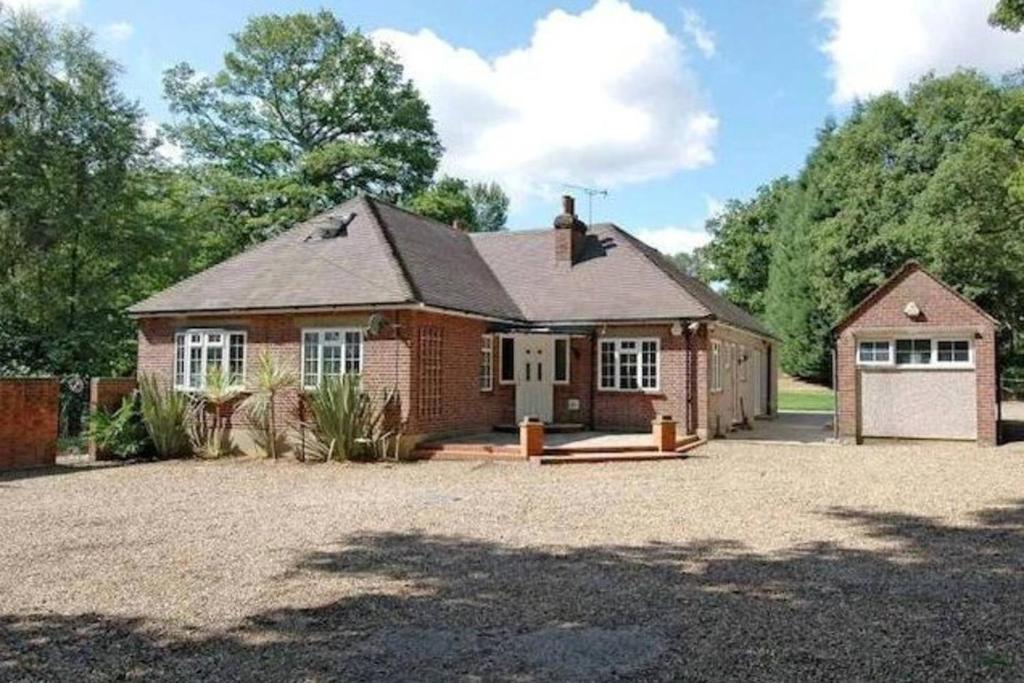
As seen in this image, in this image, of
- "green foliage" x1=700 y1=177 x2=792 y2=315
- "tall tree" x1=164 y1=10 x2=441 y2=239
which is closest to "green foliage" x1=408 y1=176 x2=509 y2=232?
"tall tree" x1=164 y1=10 x2=441 y2=239

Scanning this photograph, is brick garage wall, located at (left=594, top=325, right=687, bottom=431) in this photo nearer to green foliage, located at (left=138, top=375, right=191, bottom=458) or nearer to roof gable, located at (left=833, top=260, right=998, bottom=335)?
roof gable, located at (left=833, top=260, right=998, bottom=335)

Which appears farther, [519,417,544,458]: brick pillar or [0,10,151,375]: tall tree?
[0,10,151,375]: tall tree

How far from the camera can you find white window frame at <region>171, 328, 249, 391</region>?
18.2 m

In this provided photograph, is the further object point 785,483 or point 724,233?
point 724,233

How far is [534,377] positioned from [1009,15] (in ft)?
40.1

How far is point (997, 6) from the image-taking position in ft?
40.5

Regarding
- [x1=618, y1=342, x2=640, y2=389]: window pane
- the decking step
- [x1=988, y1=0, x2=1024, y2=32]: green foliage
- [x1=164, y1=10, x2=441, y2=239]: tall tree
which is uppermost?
[x1=164, y1=10, x2=441, y2=239]: tall tree

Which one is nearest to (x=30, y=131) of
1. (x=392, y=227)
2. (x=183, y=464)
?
(x=392, y=227)

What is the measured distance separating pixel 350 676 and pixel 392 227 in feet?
53.7

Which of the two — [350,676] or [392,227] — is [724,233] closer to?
[392,227]

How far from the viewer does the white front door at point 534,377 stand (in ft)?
67.8

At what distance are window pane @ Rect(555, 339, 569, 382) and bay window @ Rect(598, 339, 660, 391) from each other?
0.93 metres

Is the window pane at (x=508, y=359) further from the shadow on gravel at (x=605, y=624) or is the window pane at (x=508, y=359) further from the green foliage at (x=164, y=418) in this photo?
the shadow on gravel at (x=605, y=624)

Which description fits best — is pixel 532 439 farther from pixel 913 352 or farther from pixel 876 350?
pixel 913 352
